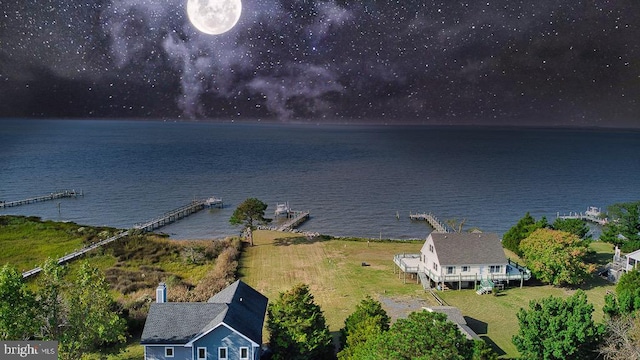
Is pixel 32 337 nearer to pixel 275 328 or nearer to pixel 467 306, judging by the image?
pixel 275 328

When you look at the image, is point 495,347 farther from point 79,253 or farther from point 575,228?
point 79,253

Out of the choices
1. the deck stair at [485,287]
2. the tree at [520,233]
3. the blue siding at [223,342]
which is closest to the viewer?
the blue siding at [223,342]

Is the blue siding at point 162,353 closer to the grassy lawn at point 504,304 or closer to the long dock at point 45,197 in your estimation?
the grassy lawn at point 504,304

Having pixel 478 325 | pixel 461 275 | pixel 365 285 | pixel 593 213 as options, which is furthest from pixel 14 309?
pixel 593 213

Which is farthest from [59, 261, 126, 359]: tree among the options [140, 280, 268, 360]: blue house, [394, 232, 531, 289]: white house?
[394, 232, 531, 289]: white house

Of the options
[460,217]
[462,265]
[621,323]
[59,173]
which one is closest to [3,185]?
[59,173]

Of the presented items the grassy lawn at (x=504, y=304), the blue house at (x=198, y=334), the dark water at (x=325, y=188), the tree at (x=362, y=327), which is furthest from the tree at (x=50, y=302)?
the dark water at (x=325, y=188)
